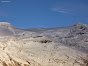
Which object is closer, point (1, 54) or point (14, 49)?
point (1, 54)

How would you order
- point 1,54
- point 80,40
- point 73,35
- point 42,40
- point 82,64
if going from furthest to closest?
point 73,35, point 80,40, point 42,40, point 82,64, point 1,54

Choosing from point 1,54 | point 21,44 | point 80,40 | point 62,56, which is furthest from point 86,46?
point 1,54

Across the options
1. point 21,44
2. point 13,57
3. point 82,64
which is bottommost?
point 82,64

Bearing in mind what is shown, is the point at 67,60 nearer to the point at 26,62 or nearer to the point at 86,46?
the point at 26,62

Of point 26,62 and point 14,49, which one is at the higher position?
point 14,49

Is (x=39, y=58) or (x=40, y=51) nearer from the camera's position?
(x=39, y=58)

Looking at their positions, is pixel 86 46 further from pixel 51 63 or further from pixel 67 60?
pixel 51 63

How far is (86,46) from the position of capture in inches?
209

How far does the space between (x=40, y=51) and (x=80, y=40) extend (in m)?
2.42

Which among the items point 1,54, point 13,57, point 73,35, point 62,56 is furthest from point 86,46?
point 1,54

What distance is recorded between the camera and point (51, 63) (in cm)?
395

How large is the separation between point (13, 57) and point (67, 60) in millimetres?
1831

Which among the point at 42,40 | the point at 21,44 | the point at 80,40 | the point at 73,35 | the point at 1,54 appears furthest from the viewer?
the point at 73,35

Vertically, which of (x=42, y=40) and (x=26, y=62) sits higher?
(x=42, y=40)
